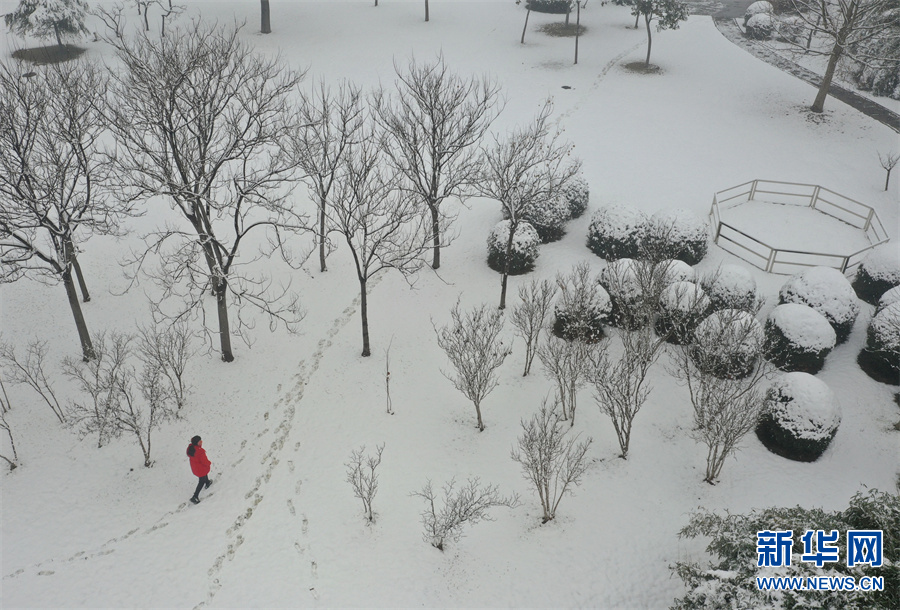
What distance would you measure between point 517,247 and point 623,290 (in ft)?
15.8

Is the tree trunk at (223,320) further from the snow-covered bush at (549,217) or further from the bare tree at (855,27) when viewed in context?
the bare tree at (855,27)

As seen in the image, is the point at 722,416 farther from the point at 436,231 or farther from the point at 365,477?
the point at 436,231

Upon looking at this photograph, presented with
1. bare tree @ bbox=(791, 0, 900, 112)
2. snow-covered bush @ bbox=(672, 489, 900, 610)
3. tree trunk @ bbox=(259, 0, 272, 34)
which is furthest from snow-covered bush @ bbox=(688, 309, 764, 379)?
tree trunk @ bbox=(259, 0, 272, 34)

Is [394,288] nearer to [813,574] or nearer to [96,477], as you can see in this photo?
[96,477]

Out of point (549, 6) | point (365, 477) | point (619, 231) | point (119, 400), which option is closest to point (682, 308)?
point (619, 231)

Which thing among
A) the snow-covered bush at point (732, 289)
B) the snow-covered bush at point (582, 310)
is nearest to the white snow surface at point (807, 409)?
the snow-covered bush at point (732, 289)

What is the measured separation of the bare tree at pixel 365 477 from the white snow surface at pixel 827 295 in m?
12.8

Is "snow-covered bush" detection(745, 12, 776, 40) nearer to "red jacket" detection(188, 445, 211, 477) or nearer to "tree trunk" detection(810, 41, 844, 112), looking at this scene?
"tree trunk" detection(810, 41, 844, 112)

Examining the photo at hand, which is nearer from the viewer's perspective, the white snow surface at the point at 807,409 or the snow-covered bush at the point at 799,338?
the white snow surface at the point at 807,409

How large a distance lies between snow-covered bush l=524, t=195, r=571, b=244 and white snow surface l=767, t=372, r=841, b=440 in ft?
33.0

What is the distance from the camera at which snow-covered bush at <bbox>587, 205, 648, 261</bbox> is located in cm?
2048

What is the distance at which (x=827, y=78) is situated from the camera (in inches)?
1147

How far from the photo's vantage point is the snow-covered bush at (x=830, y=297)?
1678cm

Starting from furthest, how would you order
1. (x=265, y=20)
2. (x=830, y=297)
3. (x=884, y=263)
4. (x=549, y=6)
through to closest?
(x=549, y=6), (x=265, y=20), (x=884, y=263), (x=830, y=297)
